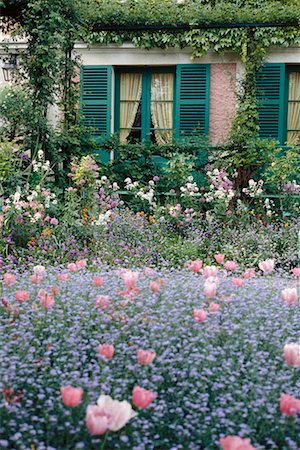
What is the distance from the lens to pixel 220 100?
1094cm

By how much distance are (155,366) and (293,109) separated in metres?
8.71

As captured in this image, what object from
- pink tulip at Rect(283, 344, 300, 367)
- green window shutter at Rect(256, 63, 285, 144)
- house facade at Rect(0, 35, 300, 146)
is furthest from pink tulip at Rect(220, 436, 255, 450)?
green window shutter at Rect(256, 63, 285, 144)

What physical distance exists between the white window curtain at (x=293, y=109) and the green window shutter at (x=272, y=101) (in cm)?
23

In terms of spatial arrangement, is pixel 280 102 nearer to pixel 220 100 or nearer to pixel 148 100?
pixel 220 100

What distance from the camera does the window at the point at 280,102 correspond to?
34.5ft

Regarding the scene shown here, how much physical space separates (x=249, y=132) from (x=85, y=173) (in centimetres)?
293

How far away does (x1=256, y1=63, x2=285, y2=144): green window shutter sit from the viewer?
10516 millimetres

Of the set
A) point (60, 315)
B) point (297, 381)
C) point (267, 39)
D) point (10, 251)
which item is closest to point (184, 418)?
point (297, 381)

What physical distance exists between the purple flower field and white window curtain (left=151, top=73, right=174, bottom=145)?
25.6 ft

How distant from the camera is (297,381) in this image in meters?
2.68

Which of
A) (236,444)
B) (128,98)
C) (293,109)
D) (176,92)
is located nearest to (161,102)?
(176,92)

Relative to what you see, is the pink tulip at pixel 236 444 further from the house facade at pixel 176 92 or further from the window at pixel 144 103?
the window at pixel 144 103

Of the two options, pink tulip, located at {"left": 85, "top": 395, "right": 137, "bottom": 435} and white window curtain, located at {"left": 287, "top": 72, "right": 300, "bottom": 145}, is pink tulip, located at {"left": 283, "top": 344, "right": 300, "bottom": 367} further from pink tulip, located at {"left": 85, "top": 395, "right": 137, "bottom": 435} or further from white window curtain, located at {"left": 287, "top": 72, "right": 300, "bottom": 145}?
white window curtain, located at {"left": 287, "top": 72, "right": 300, "bottom": 145}

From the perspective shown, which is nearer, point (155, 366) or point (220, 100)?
point (155, 366)
